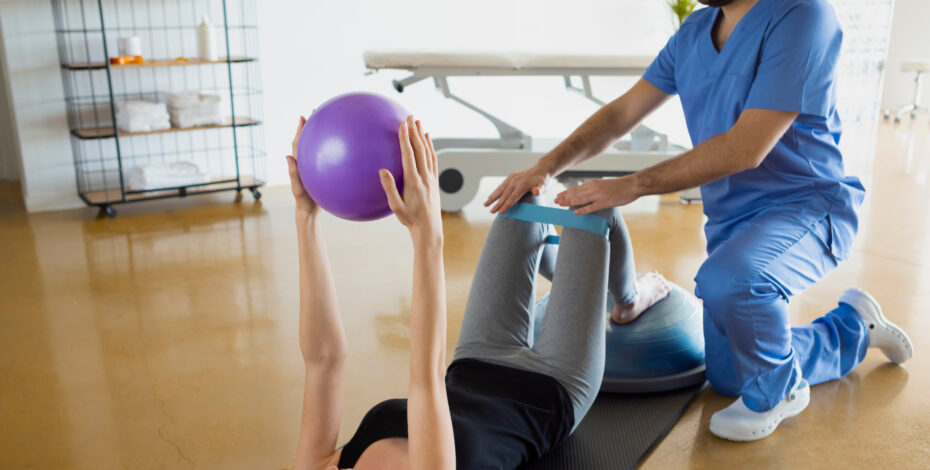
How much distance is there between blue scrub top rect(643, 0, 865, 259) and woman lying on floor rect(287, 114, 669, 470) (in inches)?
11.9

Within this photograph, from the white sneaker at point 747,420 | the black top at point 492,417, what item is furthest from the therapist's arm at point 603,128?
the white sneaker at point 747,420

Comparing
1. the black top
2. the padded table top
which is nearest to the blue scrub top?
the black top

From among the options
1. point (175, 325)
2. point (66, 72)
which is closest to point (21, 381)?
point (175, 325)

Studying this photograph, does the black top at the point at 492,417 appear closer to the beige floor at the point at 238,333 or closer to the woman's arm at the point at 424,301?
the woman's arm at the point at 424,301

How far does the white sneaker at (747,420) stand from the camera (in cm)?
157

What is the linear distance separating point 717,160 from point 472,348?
0.60 meters

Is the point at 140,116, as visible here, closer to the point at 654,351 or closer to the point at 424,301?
the point at 654,351

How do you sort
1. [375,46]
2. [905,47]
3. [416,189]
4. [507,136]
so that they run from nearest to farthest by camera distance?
[416,189]
[507,136]
[375,46]
[905,47]

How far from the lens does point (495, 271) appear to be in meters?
1.43

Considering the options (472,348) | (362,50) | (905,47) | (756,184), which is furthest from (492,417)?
(905,47)

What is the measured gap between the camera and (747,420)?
1.58m

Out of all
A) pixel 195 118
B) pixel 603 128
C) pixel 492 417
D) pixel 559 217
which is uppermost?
pixel 603 128

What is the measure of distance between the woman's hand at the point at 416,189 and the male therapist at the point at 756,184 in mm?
604

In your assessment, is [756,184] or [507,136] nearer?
[756,184]
